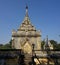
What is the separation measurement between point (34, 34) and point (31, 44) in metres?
3.41

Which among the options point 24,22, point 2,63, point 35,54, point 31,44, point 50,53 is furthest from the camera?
point 24,22

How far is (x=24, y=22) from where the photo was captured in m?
54.2

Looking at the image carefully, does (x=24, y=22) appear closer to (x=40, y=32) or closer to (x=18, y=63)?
(x=40, y=32)

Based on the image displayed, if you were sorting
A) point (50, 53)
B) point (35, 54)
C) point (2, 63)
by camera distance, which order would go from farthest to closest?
point (35, 54) → point (50, 53) → point (2, 63)

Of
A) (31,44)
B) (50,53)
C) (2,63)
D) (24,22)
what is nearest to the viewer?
(2,63)

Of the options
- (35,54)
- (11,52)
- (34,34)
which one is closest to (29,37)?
(34,34)

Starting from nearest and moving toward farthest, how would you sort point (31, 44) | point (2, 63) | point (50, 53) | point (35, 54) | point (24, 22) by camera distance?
1. point (2, 63)
2. point (50, 53)
3. point (35, 54)
4. point (31, 44)
5. point (24, 22)

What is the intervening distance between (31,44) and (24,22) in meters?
6.72

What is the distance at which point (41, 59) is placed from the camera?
26062 millimetres

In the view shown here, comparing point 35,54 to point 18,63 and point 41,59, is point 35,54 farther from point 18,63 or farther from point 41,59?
point 18,63

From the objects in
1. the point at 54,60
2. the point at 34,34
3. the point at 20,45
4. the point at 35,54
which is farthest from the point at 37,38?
the point at 54,60

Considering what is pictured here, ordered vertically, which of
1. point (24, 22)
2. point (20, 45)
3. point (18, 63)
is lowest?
point (18, 63)

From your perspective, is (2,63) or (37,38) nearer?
(2,63)

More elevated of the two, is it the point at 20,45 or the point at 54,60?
the point at 20,45
